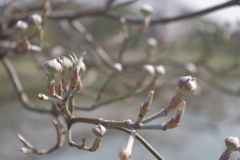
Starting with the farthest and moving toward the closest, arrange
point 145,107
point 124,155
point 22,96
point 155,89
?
point 155,89 → point 22,96 → point 145,107 → point 124,155

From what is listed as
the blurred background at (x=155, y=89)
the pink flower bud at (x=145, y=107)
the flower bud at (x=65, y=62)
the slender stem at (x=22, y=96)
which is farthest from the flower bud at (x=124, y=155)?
the blurred background at (x=155, y=89)

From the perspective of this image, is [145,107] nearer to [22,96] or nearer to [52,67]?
[52,67]

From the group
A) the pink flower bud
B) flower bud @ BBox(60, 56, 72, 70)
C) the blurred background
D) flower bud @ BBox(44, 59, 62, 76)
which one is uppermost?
flower bud @ BBox(44, 59, 62, 76)

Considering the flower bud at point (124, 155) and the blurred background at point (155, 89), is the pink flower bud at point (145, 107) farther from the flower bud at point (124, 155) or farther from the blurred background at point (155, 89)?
the blurred background at point (155, 89)

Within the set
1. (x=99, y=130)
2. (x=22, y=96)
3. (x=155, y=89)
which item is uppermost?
(x=99, y=130)

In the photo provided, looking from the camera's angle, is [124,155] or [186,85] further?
[186,85]

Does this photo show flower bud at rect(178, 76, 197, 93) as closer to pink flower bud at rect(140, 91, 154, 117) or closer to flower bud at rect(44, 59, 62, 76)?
pink flower bud at rect(140, 91, 154, 117)

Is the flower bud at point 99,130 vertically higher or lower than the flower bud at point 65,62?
lower

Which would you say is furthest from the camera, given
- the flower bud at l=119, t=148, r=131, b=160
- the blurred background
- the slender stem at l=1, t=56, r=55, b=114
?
the blurred background

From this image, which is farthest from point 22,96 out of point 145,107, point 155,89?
point 155,89

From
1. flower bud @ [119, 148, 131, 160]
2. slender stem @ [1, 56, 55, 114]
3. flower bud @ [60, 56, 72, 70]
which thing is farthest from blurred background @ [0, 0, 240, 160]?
flower bud @ [119, 148, 131, 160]

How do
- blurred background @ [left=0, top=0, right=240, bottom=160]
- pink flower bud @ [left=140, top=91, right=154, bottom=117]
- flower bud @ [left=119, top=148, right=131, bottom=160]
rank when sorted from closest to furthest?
flower bud @ [left=119, top=148, right=131, bottom=160] → pink flower bud @ [left=140, top=91, right=154, bottom=117] → blurred background @ [left=0, top=0, right=240, bottom=160]

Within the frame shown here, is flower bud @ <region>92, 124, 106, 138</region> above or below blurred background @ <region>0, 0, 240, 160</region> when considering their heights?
above
